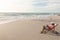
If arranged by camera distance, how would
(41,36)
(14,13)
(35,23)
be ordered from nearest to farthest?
(41,36), (35,23), (14,13)

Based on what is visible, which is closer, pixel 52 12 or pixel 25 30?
pixel 25 30

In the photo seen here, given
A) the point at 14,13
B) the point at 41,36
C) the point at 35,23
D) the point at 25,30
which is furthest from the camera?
the point at 14,13

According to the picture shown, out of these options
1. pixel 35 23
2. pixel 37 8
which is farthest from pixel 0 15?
pixel 35 23

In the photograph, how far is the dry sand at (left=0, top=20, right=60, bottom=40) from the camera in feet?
4.86

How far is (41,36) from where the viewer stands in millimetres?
1486

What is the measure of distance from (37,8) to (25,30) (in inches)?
32.2

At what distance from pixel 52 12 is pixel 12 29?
2.77ft

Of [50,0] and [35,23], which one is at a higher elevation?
[50,0]

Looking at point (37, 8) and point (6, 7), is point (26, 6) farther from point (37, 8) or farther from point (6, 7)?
point (6, 7)

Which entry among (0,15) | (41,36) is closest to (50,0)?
(0,15)

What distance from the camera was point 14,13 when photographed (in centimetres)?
244

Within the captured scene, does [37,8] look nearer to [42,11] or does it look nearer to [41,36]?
[42,11]

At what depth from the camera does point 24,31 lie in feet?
5.43

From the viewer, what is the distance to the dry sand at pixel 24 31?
148cm
